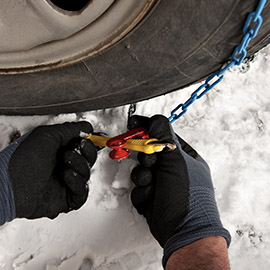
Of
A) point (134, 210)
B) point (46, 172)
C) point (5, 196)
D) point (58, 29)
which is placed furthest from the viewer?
point (134, 210)

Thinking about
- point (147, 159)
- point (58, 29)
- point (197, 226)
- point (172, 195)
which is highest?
point (58, 29)

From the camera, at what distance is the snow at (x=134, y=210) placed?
39.4 inches

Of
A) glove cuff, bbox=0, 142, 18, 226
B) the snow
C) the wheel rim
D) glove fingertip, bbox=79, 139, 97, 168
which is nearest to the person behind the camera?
the wheel rim

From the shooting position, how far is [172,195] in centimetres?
88

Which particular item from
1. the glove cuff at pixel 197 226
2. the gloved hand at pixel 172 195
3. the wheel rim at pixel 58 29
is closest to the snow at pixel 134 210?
the gloved hand at pixel 172 195

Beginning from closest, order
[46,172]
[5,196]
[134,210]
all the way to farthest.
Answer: [5,196] → [46,172] → [134,210]

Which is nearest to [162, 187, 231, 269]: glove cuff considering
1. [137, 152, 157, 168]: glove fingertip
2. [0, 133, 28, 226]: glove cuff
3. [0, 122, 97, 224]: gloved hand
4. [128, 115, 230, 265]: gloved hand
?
[128, 115, 230, 265]: gloved hand

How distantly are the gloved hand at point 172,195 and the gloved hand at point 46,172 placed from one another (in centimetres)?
18

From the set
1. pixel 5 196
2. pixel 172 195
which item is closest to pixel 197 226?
pixel 172 195

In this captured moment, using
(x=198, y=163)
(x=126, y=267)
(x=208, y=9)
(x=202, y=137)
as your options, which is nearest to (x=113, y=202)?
(x=126, y=267)

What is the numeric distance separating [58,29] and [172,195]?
Answer: 0.57 m

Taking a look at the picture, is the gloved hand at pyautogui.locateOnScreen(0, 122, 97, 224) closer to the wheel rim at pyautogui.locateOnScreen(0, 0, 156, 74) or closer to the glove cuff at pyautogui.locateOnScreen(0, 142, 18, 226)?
the glove cuff at pyautogui.locateOnScreen(0, 142, 18, 226)

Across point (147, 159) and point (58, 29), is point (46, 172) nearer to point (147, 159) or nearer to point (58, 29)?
point (147, 159)

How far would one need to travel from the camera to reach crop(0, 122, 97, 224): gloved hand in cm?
80
